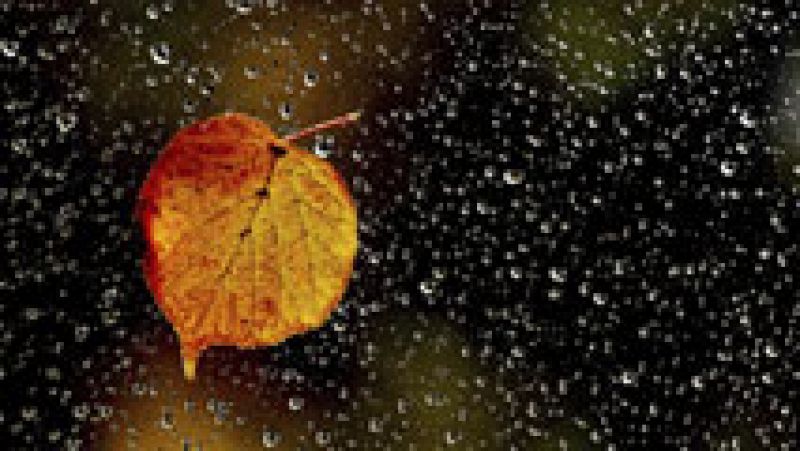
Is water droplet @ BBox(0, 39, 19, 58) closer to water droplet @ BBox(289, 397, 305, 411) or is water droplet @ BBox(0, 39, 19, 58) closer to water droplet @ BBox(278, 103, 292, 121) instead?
water droplet @ BBox(278, 103, 292, 121)

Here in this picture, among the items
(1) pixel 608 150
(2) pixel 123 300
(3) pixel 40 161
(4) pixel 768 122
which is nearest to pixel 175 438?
(2) pixel 123 300

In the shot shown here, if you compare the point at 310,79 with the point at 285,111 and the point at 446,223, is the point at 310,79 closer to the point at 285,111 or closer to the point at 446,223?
the point at 285,111

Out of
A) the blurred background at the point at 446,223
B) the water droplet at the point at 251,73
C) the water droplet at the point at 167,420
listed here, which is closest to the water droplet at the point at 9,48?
the blurred background at the point at 446,223

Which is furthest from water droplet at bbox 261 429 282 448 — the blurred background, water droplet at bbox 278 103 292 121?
water droplet at bbox 278 103 292 121

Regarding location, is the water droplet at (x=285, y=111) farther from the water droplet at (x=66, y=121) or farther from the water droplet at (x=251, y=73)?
the water droplet at (x=66, y=121)

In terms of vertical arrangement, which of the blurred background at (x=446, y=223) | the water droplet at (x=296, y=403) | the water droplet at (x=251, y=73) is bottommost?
the water droplet at (x=296, y=403)

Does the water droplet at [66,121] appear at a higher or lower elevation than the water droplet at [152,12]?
lower

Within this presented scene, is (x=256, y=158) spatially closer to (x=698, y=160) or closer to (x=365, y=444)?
(x=365, y=444)

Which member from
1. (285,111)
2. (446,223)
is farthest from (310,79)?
(446,223)
